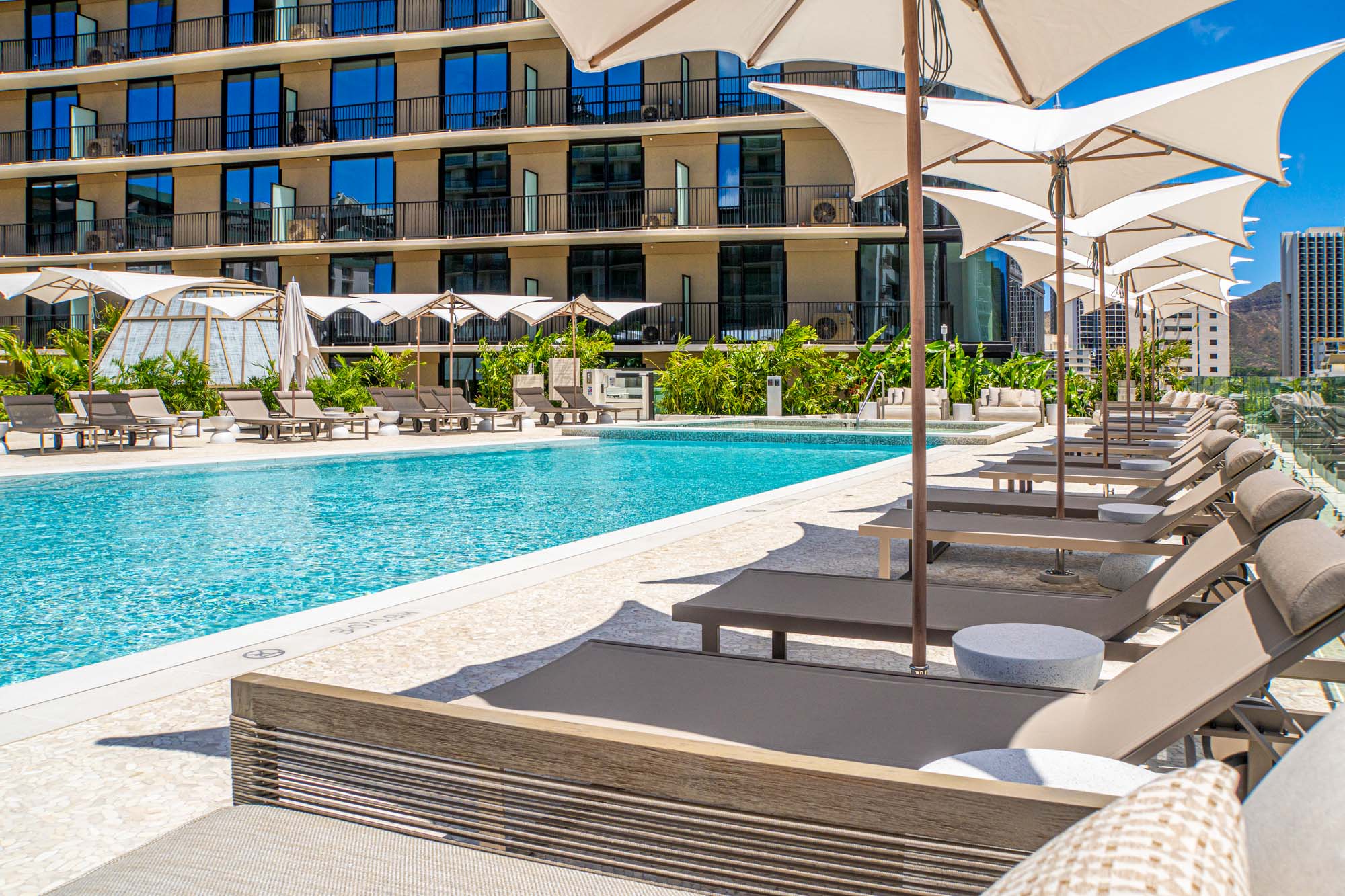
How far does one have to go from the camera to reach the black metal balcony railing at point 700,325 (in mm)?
25266

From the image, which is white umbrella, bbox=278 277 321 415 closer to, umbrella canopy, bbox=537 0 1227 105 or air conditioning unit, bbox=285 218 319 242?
air conditioning unit, bbox=285 218 319 242

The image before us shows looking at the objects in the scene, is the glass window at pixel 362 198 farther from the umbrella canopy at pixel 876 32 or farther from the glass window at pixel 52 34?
the umbrella canopy at pixel 876 32

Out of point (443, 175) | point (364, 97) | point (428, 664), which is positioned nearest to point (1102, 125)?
point (428, 664)

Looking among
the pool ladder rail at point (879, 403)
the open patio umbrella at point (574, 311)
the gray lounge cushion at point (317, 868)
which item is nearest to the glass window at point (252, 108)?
the open patio umbrella at point (574, 311)

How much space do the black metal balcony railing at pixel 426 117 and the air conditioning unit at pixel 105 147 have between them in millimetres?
24

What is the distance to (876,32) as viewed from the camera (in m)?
4.41

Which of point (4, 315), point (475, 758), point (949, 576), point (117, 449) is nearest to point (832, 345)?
point (117, 449)

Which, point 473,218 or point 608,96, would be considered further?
point 473,218

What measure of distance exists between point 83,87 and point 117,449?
21245mm

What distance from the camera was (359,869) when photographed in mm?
1472

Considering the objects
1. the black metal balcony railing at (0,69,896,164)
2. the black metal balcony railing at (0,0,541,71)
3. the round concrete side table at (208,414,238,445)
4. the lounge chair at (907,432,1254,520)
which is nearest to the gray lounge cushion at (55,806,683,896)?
the lounge chair at (907,432,1254,520)

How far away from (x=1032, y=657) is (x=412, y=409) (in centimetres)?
1837

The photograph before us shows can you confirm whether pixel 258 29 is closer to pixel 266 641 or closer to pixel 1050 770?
pixel 266 641

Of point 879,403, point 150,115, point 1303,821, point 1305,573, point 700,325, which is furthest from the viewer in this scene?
point 150,115
